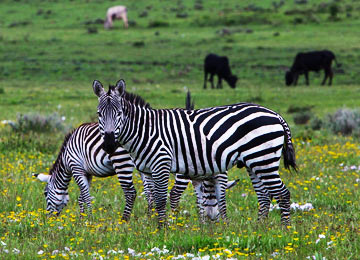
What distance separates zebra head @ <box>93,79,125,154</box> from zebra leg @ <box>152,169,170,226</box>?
2.07 feet

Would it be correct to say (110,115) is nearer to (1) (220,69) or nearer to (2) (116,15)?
(1) (220,69)

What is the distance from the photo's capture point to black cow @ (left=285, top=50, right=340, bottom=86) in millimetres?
31156

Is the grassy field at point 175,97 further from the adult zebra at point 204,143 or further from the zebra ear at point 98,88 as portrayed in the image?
the zebra ear at point 98,88

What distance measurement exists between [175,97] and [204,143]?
56.2 feet

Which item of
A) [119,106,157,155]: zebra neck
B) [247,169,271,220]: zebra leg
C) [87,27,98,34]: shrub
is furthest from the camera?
[87,27,98,34]: shrub

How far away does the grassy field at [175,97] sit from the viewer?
6.32 m

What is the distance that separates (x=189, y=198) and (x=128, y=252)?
385 centimetres

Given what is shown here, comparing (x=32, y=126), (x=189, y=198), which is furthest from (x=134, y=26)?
(x=189, y=198)

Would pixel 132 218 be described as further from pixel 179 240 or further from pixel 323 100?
pixel 323 100

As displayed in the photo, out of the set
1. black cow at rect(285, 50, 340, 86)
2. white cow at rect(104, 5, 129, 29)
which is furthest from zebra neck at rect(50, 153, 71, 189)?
white cow at rect(104, 5, 129, 29)

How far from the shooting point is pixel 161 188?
7.38 meters

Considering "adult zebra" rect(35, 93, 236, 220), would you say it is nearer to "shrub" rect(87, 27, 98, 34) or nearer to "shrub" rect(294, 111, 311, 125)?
"shrub" rect(294, 111, 311, 125)

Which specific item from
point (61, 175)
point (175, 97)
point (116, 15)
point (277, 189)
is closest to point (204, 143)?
point (277, 189)

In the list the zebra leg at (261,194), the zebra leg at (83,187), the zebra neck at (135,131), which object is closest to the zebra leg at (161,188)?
the zebra neck at (135,131)
